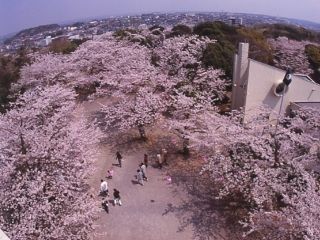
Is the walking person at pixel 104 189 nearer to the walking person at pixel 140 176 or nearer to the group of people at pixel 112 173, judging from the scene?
the group of people at pixel 112 173

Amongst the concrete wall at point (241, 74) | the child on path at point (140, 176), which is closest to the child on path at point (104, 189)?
the child on path at point (140, 176)

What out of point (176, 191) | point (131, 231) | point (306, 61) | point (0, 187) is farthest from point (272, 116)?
point (306, 61)

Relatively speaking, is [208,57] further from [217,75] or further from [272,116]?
[272,116]

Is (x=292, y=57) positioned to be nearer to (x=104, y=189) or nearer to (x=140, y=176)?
(x=140, y=176)

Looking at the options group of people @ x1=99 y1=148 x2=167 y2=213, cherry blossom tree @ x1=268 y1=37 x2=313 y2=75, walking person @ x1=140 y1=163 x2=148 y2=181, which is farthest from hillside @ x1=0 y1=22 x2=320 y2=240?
cherry blossom tree @ x1=268 y1=37 x2=313 y2=75

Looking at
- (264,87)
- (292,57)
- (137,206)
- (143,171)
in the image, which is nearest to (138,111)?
(143,171)
